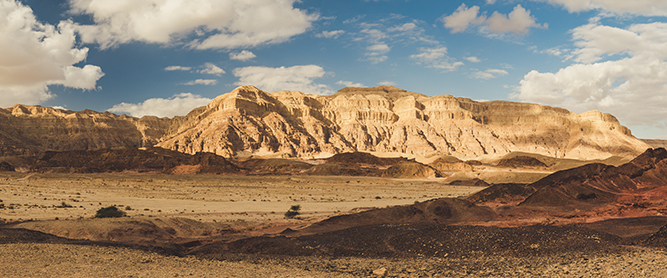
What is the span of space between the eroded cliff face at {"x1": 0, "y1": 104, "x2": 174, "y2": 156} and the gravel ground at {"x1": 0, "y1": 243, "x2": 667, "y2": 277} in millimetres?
173770

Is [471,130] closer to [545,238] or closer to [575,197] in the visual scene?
[575,197]

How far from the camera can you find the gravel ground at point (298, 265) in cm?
947

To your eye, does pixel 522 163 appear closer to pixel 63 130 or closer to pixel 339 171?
pixel 339 171

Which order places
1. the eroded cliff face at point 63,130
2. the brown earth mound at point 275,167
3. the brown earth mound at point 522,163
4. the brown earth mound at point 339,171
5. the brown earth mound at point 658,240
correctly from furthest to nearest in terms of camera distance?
the eroded cliff face at point 63,130 → the brown earth mound at point 522,163 → the brown earth mound at point 275,167 → the brown earth mound at point 339,171 → the brown earth mound at point 658,240

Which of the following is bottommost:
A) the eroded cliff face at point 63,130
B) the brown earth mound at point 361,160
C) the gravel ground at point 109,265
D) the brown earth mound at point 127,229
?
the brown earth mound at point 127,229

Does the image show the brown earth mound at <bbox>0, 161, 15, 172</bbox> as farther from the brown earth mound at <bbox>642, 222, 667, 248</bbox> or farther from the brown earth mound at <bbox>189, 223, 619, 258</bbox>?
the brown earth mound at <bbox>642, 222, 667, 248</bbox>

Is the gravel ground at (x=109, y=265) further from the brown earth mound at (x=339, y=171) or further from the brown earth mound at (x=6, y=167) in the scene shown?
the brown earth mound at (x=6, y=167)

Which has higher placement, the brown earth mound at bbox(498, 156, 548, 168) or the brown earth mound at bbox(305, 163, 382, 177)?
the brown earth mound at bbox(498, 156, 548, 168)

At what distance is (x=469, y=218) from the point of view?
2239 cm

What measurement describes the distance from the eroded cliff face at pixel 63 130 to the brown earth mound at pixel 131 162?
72522mm

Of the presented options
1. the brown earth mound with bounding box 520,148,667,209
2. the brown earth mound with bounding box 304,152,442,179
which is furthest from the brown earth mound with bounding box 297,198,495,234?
the brown earth mound with bounding box 304,152,442,179

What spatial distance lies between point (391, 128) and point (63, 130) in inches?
5327

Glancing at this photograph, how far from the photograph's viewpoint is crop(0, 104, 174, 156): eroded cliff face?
169m

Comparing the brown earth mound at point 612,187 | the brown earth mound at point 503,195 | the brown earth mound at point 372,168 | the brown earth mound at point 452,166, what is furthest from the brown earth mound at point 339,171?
the brown earth mound at point 612,187
